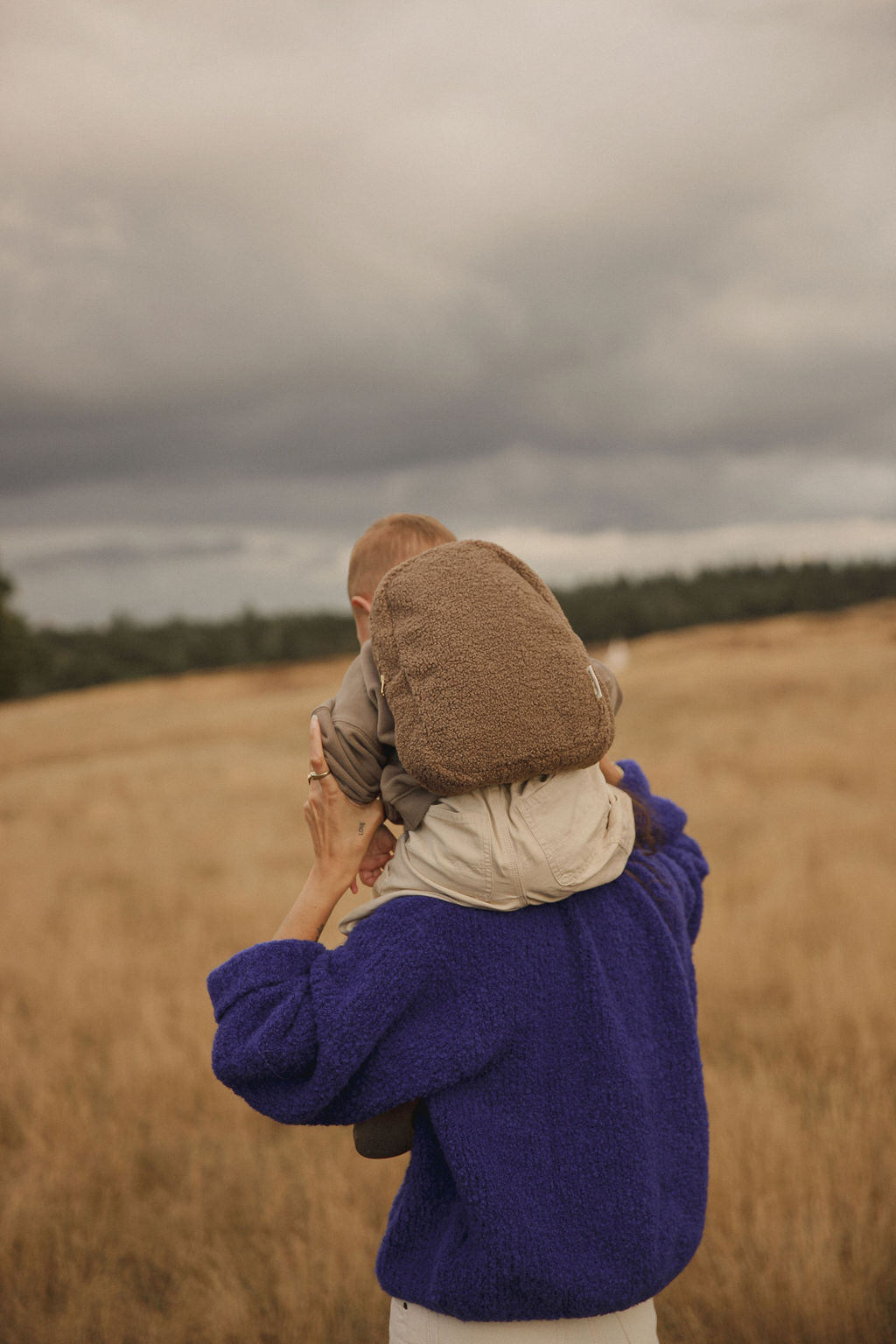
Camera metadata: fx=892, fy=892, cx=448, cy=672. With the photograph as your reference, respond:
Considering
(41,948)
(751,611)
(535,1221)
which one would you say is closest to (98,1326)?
(535,1221)

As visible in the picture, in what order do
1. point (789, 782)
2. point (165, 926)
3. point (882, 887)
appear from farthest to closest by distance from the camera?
point (789, 782), point (165, 926), point (882, 887)

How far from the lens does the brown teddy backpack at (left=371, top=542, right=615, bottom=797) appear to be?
1.35 metres

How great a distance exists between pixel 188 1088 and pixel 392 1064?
147 inches

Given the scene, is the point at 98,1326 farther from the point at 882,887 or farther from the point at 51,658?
the point at 51,658

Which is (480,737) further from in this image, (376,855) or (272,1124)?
(272,1124)

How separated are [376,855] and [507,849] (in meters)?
0.40

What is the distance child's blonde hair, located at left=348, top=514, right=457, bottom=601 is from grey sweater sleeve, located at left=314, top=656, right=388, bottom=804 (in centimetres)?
32

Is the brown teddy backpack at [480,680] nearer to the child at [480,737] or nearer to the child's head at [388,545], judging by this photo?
the child at [480,737]

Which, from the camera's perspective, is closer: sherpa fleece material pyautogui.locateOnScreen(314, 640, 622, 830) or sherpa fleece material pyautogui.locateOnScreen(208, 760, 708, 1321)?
sherpa fleece material pyautogui.locateOnScreen(208, 760, 708, 1321)

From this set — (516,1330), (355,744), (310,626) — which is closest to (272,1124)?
(516,1330)

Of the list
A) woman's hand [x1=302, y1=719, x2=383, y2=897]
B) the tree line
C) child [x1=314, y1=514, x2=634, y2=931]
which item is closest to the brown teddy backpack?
child [x1=314, y1=514, x2=634, y2=931]

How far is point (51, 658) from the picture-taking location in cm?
5059

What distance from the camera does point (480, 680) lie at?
1.36m

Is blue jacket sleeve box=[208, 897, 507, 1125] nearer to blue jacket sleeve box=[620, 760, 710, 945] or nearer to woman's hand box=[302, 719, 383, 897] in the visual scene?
woman's hand box=[302, 719, 383, 897]
